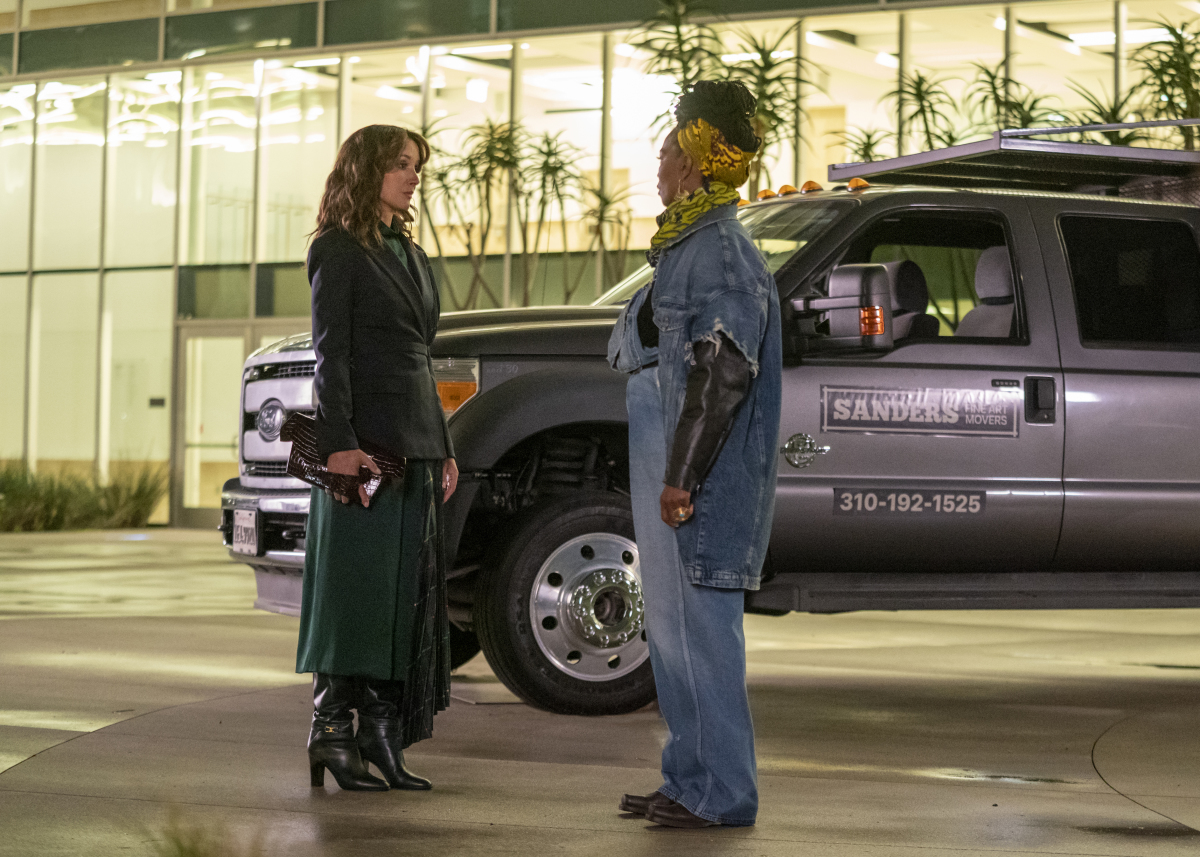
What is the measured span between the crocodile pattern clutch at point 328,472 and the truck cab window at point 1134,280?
10.2 ft

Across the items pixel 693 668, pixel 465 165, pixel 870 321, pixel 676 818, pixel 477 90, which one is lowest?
pixel 676 818

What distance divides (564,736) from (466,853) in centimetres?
183

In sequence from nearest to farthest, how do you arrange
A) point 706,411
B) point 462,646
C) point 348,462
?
1. point 706,411
2. point 348,462
3. point 462,646

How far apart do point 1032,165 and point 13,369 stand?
59.0 ft

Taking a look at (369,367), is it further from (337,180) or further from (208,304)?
(208,304)

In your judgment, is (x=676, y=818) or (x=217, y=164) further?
(x=217, y=164)

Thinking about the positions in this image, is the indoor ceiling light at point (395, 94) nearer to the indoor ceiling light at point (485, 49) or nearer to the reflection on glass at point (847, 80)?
the indoor ceiling light at point (485, 49)

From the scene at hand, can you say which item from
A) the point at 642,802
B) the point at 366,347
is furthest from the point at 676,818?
the point at 366,347

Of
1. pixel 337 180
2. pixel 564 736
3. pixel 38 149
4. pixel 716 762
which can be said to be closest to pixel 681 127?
pixel 337 180

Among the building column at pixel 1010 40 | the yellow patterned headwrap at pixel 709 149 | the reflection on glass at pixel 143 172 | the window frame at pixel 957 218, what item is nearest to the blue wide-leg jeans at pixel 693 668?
the yellow patterned headwrap at pixel 709 149

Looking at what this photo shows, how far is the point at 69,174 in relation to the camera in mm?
22156

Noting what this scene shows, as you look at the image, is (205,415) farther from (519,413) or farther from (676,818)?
(676,818)

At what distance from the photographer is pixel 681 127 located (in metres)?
4.37

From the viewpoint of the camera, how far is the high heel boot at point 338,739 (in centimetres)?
479
